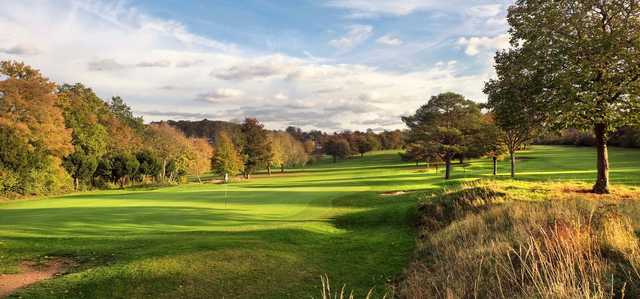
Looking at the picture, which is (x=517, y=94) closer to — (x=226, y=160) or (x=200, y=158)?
(x=226, y=160)

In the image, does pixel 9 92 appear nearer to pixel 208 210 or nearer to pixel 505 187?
pixel 208 210

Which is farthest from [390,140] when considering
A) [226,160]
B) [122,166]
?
[122,166]

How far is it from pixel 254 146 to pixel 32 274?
65.8m

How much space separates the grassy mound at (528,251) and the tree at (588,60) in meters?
3.53

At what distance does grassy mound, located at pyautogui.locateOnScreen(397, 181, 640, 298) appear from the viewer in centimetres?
543

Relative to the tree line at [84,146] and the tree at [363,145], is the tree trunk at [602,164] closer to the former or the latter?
the tree line at [84,146]

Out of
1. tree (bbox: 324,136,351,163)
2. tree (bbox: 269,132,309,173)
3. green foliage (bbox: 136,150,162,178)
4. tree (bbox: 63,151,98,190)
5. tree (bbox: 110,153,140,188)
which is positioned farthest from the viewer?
tree (bbox: 324,136,351,163)

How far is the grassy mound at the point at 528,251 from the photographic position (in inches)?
214

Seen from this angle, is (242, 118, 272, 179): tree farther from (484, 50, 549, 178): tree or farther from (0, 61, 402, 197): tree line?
(484, 50, 549, 178): tree

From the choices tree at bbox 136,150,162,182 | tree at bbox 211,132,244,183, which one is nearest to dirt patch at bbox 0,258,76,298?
tree at bbox 136,150,162,182

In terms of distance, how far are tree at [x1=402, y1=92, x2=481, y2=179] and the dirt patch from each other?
4407cm

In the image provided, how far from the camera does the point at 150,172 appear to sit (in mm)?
62469

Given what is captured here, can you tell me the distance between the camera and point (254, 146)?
75188 millimetres

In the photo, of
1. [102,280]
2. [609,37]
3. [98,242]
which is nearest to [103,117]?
[98,242]
